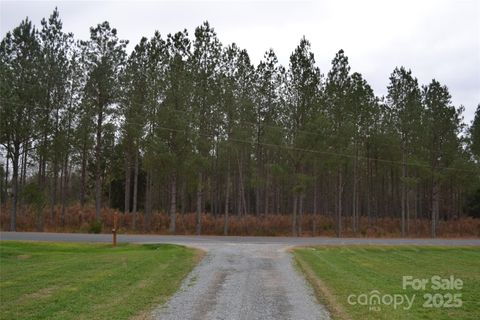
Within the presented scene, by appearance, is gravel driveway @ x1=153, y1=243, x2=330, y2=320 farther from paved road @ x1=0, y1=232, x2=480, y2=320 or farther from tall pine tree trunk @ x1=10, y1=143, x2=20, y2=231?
tall pine tree trunk @ x1=10, y1=143, x2=20, y2=231

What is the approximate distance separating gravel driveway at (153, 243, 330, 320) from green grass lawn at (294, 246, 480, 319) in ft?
1.65

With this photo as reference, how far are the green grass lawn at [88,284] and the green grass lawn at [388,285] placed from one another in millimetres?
3726

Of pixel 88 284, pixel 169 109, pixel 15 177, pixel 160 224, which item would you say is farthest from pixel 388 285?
pixel 15 177

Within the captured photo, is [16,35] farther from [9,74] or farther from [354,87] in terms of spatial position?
[354,87]

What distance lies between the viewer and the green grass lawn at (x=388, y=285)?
9.39m

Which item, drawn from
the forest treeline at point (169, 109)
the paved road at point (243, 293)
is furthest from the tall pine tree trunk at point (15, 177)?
the paved road at point (243, 293)

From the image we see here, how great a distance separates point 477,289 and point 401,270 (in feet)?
13.8

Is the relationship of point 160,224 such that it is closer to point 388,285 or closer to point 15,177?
point 15,177

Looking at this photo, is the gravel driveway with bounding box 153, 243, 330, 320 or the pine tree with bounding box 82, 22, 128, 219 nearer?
the gravel driveway with bounding box 153, 243, 330, 320

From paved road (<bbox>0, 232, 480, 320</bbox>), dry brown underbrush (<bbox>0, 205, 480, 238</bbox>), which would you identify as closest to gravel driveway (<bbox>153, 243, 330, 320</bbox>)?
paved road (<bbox>0, 232, 480, 320</bbox>)

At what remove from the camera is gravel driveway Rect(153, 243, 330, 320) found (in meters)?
9.03

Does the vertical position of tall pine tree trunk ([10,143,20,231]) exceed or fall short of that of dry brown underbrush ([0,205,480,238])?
it exceeds it

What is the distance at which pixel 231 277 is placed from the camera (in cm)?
1377

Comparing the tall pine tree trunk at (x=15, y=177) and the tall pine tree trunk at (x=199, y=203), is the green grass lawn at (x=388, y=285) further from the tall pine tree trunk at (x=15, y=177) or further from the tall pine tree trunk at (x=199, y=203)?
the tall pine tree trunk at (x=15, y=177)
